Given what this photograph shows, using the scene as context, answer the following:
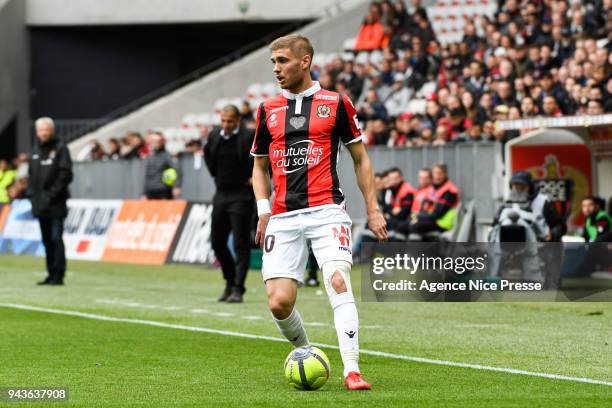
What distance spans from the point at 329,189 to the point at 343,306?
72 cm

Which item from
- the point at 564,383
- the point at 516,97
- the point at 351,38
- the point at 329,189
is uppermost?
the point at 351,38

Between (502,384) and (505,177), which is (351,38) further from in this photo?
(502,384)

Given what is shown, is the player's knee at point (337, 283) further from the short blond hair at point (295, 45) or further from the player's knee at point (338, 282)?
the short blond hair at point (295, 45)

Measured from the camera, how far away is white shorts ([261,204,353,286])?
8727mm

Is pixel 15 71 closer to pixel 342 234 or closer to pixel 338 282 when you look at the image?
pixel 342 234

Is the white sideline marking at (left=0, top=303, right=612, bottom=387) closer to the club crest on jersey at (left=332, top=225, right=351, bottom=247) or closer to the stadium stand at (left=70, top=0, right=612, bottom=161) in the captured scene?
the club crest on jersey at (left=332, top=225, right=351, bottom=247)

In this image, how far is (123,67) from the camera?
44.3m

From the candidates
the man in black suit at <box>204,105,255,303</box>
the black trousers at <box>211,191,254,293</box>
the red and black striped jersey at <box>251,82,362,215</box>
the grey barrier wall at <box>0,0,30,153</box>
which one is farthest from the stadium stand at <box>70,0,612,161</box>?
the red and black striped jersey at <box>251,82,362,215</box>

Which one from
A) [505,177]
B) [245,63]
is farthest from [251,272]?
[245,63]

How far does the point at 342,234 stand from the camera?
876 cm

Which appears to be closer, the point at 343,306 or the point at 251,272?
the point at 343,306

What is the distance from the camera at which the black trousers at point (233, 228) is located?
52.5ft

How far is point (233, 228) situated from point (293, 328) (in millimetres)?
7093

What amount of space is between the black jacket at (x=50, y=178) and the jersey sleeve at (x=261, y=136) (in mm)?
10690
